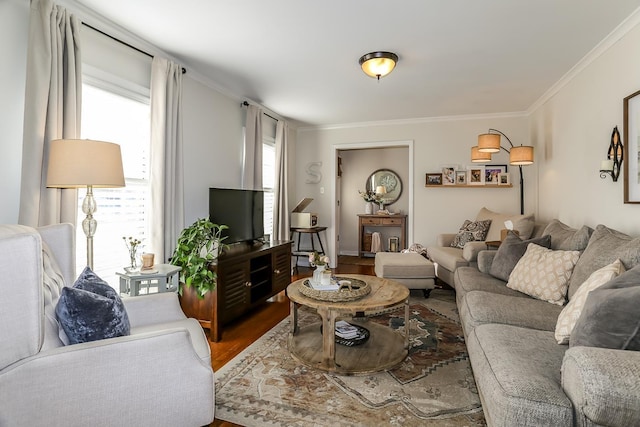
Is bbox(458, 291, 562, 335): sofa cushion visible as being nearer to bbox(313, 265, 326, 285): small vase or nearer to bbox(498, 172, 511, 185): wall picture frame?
bbox(313, 265, 326, 285): small vase

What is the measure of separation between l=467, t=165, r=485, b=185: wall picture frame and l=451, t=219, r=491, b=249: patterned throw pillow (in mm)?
839

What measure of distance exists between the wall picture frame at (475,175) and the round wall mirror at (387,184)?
1.93 m

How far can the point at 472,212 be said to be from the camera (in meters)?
A: 5.30

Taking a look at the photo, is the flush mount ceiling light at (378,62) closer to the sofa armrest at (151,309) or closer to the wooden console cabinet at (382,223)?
the sofa armrest at (151,309)

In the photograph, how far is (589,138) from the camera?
3201 millimetres

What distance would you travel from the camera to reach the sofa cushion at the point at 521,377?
1.22 meters

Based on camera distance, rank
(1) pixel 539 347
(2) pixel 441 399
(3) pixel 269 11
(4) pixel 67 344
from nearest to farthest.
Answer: (4) pixel 67 344, (1) pixel 539 347, (2) pixel 441 399, (3) pixel 269 11

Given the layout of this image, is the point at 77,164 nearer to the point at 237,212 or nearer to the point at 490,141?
the point at 237,212

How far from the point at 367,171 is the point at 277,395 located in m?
5.82

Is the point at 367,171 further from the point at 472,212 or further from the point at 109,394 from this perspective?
the point at 109,394

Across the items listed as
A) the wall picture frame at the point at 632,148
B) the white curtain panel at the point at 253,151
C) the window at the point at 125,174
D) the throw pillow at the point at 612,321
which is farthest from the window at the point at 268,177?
the throw pillow at the point at 612,321

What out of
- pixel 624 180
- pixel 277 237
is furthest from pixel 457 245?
pixel 277 237

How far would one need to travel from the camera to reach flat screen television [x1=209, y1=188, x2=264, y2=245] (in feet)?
11.2

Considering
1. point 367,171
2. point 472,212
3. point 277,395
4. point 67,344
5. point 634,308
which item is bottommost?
point 277,395
